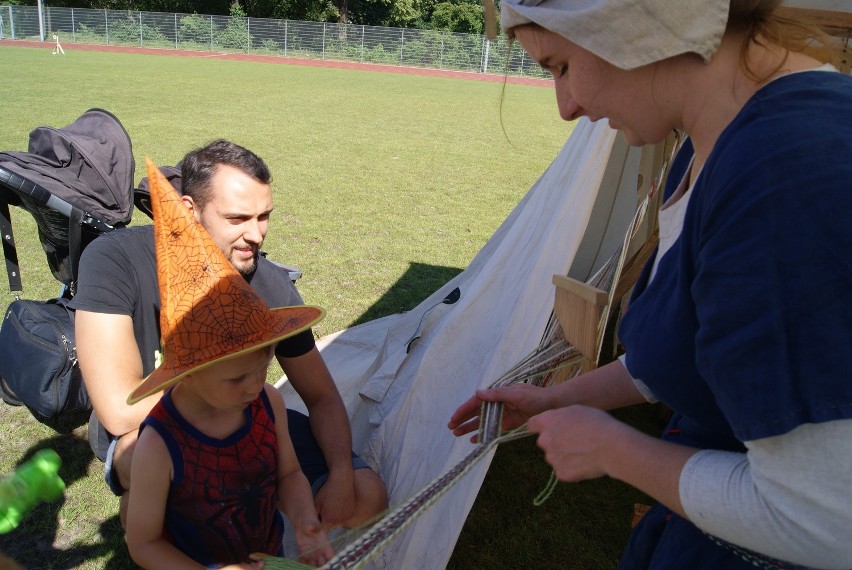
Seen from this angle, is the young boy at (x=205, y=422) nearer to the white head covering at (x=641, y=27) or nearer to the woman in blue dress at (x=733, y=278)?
the woman in blue dress at (x=733, y=278)

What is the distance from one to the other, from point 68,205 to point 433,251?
3978mm

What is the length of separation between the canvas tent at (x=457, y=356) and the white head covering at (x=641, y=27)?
148cm

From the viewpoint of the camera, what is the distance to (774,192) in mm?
731

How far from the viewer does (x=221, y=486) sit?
1.74m

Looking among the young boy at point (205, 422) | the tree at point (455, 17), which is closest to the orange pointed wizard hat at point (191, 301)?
the young boy at point (205, 422)

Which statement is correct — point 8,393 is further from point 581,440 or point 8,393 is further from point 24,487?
point 581,440

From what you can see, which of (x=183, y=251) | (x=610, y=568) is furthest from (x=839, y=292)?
(x=610, y=568)

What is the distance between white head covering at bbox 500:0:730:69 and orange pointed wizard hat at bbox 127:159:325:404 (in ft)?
3.37

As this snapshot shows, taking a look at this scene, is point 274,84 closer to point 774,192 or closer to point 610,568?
point 610,568

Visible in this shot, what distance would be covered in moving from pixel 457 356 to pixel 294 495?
3.57 feet

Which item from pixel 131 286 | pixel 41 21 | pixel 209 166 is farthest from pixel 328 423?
pixel 41 21

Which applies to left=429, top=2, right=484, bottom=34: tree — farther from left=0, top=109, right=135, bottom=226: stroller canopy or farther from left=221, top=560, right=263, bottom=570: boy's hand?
left=221, top=560, right=263, bottom=570: boy's hand

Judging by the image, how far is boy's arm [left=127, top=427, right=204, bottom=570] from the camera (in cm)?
162

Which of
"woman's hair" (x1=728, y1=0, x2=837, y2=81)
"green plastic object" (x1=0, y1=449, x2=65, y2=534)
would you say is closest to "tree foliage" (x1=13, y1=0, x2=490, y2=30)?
Answer: "green plastic object" (x1=0, y1=449, x2=65, y2=534)
